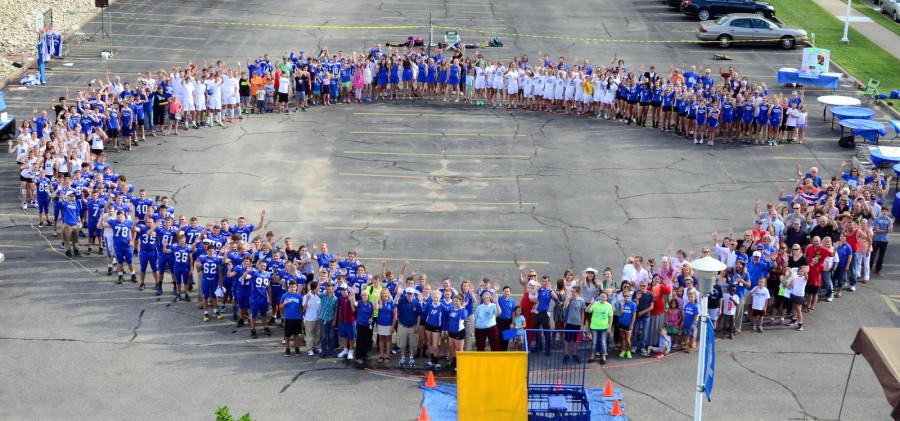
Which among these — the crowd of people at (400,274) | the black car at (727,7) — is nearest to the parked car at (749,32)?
the black car at (727,7)

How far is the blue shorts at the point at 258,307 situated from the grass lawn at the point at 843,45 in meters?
25.1

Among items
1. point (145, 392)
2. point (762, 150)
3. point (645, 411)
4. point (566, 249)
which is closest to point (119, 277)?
point (145, 392)

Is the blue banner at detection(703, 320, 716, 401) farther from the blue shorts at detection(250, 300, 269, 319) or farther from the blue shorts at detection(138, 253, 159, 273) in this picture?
the blue shorts at detection(138, 253, 159, 273)

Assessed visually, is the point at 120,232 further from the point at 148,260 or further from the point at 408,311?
the point at 408,311

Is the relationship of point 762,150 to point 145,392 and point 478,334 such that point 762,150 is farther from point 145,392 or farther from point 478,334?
point 145,392

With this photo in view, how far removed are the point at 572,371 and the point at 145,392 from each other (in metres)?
7.34

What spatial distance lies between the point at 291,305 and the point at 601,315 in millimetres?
5696

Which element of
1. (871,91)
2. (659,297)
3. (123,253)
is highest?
(871,91)

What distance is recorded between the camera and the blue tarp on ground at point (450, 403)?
1855cm

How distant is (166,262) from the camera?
23.0m

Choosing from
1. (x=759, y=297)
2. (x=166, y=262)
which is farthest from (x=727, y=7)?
(x=166, y=262)

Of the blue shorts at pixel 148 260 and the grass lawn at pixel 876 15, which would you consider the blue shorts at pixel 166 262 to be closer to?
the blue shorts at pixel 148 260

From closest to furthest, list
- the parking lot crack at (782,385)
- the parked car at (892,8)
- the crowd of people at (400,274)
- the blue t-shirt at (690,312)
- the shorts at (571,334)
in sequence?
1. the parking lot crack at (782,385)
2. the shorts at (571,334)
3. the crowd of people at (400,274)
4. the blue t-shirt at (690,312)
5. the parked car at (892,8)

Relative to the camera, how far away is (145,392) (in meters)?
19.1
